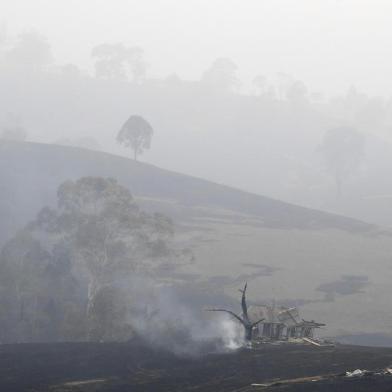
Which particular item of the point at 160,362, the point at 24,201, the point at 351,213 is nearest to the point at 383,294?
the point at 160,362

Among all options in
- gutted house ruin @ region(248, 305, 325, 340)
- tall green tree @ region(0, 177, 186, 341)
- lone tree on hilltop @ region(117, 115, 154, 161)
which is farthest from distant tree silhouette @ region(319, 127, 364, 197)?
gutted house ruin @ region(248, 305, 325, 340)

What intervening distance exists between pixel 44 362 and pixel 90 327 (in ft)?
64.8

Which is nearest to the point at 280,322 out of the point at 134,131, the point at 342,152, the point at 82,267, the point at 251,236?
the point at 82,267

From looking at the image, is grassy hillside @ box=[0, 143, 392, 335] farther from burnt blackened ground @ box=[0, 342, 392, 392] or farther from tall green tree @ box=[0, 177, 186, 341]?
burnt blackened ground @ box=[0, 342, 392, 392]

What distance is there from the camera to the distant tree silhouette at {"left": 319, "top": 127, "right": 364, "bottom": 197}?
175750 mm

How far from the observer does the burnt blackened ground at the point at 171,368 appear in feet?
123

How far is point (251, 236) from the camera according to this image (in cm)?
10700

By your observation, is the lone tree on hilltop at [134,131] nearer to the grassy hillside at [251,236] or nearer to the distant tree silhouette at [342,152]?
the grassy hillside at [251,236]

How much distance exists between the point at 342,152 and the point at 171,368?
138042 mm

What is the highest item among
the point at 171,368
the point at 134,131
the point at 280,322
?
the point at 134,131

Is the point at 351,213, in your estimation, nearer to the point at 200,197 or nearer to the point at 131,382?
the point at 200,197

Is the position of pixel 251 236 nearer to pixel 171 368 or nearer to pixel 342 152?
pixel 171 368

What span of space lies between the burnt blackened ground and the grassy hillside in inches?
1093

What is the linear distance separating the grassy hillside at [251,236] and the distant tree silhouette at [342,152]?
4696 centimetres
